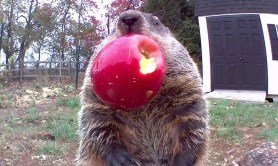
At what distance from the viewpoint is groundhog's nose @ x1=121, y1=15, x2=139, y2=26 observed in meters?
2.55

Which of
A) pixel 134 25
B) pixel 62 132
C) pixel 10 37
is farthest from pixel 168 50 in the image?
pixel 10 37

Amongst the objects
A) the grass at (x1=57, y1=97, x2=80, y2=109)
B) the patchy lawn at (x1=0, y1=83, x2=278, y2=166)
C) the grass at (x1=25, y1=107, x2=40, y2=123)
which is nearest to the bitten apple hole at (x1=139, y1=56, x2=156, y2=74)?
the patchy lawn at (x1=0, y1=83, x2=278, y2=166)

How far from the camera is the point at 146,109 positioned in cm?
282

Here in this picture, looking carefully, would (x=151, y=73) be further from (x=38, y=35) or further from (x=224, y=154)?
(x=38, y=35)

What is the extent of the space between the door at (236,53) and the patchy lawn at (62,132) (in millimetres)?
4286

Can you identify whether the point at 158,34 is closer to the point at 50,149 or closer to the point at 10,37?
the point at 50,149

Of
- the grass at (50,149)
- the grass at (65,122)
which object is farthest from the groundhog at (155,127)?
the grass at (65,122)

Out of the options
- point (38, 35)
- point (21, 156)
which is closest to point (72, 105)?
point (21, 156)

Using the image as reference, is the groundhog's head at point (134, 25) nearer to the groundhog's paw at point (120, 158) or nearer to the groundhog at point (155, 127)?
the groundhog at point (155, 127)

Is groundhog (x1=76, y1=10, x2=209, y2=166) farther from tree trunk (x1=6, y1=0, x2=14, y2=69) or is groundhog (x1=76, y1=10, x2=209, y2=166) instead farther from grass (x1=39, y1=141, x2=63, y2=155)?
tree trunk (x1=6, y1=0, x2=14, y2=69)

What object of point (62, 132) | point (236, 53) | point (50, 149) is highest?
point (236, 53)

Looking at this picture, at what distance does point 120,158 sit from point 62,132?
4.89 metres

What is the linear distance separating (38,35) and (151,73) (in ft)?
87.2

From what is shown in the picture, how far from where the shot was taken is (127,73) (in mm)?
2490
